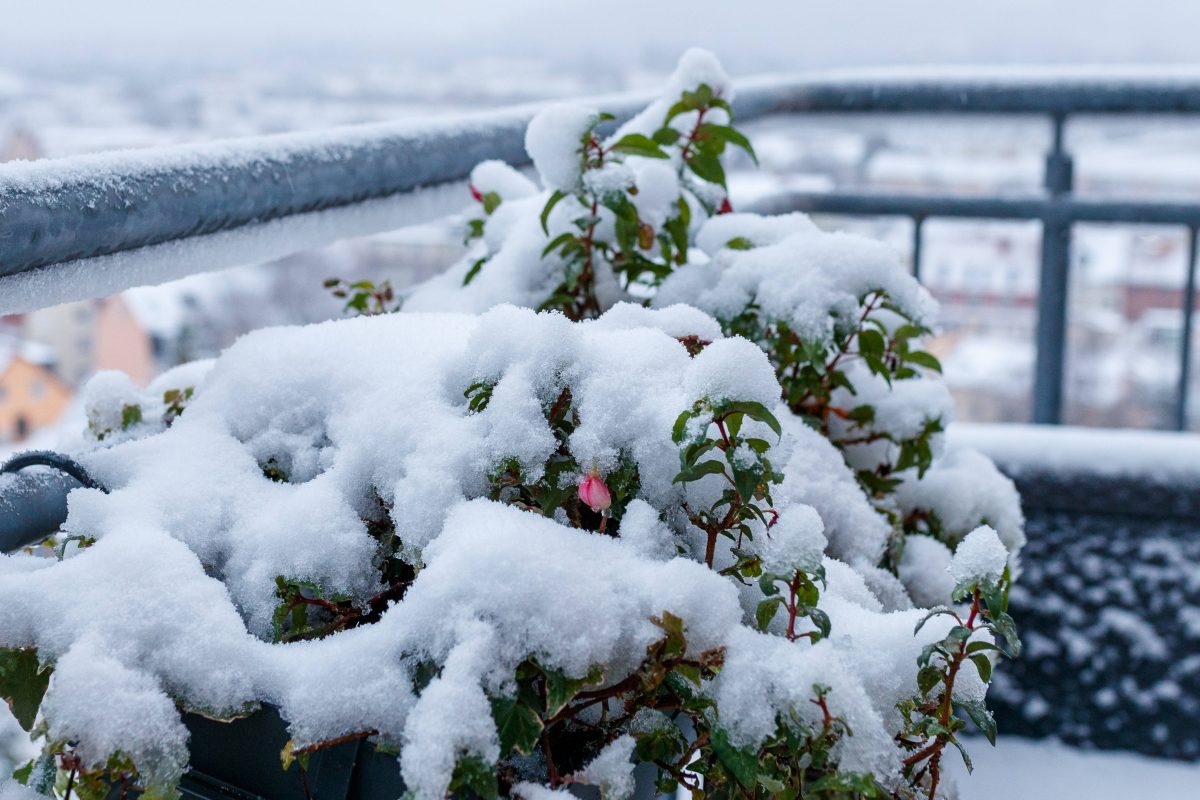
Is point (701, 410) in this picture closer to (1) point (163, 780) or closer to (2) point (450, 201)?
(1) point (163, 780)

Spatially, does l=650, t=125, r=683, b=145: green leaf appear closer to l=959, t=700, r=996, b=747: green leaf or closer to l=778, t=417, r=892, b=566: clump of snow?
l=778, t=417, r=892, b=566: clump of snow

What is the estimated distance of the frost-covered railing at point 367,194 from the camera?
710 millimetres

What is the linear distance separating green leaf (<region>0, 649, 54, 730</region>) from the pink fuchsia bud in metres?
0.32

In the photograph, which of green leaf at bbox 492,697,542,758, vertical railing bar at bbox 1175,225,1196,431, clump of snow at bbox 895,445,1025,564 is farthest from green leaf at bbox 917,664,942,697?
vertical railing bar at bbox 1175,225,1196,431

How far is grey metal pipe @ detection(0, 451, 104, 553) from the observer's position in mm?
718

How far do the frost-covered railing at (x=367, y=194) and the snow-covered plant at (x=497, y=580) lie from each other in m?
0.12

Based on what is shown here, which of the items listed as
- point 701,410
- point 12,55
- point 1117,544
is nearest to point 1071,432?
point 1117,544

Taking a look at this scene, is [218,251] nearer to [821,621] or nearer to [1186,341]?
[821,621]

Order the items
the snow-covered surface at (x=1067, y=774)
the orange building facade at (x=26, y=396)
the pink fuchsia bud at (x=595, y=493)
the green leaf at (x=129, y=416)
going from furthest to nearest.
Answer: the orange building facade at (x=26, y=396) → the snow-covered surface at (x=1067, y=774) → the green leaf at (x=129, y=416) → the pink fuchsia bud at (x=595, y=493)

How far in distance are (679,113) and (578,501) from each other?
0.53m

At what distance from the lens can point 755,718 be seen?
1.99ft

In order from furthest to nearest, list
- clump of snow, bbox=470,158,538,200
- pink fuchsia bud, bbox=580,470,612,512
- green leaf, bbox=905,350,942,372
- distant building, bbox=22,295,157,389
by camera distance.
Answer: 1. distant building, bbox=22,295,157,389
2. clump of snow, bbox=470,158,538,200
3. green leaf, bbox=905,350,942,372
4. pink fuchsia bud, bbox=580,470,612,512

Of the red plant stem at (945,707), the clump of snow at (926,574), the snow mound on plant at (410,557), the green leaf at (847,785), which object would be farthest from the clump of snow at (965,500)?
the green leaf at (847,785)

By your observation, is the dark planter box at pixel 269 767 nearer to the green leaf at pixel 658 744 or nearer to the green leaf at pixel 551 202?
the green leaf at pixel 658 744
